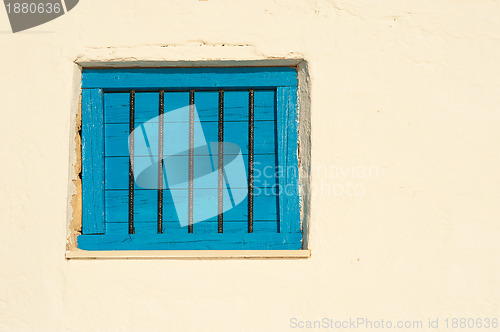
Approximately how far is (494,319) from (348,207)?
88cm

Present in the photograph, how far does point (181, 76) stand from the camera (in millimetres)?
2676

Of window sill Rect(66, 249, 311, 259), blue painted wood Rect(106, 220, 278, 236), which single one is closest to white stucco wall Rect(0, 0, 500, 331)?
window sill Rect(66, 249, 311, 259)

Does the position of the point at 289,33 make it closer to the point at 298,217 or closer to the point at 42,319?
the point at 298,217

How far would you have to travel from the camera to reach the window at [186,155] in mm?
2646

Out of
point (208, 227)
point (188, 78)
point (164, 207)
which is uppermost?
point (188, 78)

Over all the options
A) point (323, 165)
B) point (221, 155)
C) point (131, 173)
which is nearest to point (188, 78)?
point (221, 155)

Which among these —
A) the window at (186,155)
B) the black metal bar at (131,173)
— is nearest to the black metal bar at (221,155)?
the window at (186,155)

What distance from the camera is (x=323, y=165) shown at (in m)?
2.54

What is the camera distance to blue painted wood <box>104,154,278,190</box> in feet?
8.77

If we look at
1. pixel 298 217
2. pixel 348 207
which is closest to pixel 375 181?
pixel 348 207

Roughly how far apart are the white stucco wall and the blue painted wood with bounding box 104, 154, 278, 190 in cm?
22

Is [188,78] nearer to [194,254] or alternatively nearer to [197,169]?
[197,169]

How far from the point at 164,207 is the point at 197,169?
0.26m

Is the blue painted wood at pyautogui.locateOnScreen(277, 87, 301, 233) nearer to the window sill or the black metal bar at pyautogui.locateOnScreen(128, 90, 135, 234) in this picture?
the window sill
